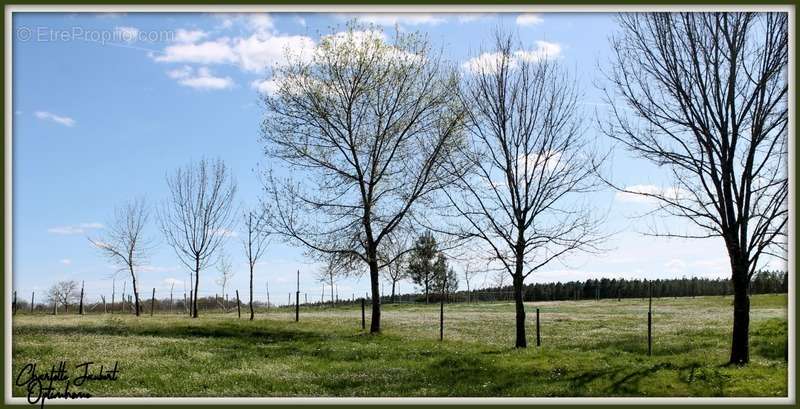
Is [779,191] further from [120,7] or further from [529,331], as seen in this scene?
[529,331]

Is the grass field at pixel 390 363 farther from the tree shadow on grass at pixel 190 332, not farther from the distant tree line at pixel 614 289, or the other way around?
the distant tree line at pixel 614 289

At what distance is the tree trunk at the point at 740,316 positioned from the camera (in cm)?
1914

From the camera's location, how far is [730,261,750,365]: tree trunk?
62.8 ft

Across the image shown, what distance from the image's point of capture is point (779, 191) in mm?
18703

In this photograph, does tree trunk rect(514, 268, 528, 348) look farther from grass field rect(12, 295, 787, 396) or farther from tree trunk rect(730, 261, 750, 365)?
tree trunk rect(730, 261, 750, 365)

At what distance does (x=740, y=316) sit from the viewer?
19188 mm

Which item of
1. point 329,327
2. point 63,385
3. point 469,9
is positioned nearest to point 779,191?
point 469,9
